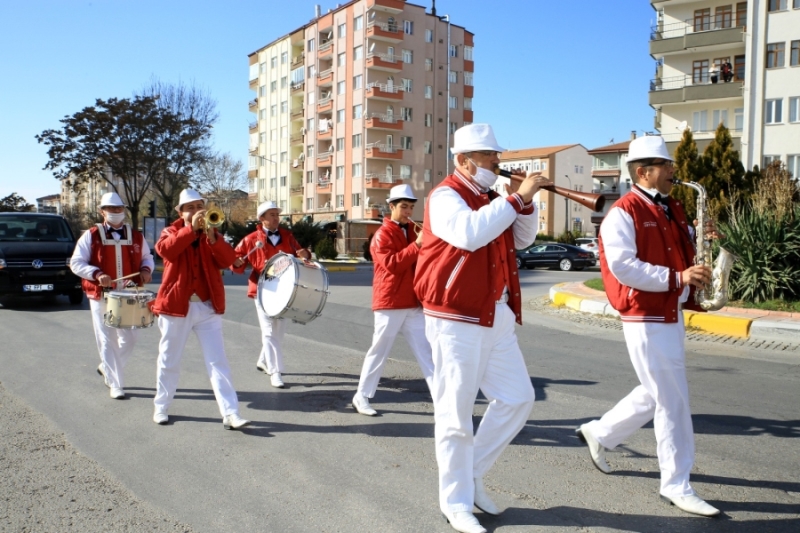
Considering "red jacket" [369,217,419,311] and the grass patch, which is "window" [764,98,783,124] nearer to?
the grass patch

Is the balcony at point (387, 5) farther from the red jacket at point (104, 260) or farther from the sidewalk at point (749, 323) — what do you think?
the red jacket at point (104, 260)

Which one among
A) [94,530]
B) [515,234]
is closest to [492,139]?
[515,234]

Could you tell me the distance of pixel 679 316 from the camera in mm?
4246

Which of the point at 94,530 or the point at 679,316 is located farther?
the point at 679,316

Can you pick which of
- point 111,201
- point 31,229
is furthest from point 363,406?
point 31,229

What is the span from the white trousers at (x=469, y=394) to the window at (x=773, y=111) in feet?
137

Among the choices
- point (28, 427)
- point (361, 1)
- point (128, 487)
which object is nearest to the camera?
point (128, 487)

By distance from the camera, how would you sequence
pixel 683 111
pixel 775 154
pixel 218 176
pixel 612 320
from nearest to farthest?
1. pixel 612 320
2. pixel 775 154
3. pixel 683 111
4. pixel 218 176

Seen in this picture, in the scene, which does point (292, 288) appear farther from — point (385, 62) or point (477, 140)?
point (385, 62)

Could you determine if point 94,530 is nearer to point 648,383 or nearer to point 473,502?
point 473,502

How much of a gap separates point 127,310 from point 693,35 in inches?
1702

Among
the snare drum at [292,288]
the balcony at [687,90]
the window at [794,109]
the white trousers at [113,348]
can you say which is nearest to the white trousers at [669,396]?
the snare drum at [292,288]

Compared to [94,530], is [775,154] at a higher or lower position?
higher

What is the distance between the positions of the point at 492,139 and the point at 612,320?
385 inches
